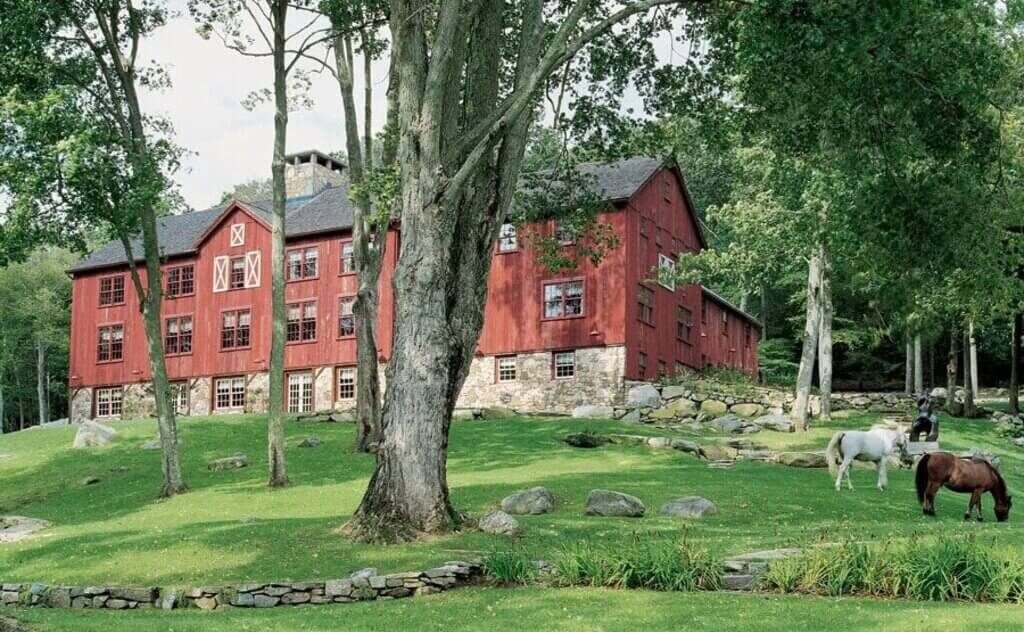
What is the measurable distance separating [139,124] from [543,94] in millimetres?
10956

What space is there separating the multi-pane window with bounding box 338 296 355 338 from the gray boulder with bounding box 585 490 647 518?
31730 mm

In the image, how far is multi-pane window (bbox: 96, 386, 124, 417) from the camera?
2290 inches

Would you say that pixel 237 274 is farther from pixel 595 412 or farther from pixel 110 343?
pixel 595 412

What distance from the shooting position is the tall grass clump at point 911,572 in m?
13.6

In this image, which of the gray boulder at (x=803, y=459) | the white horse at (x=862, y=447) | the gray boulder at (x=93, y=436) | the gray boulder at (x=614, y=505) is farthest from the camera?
the gray boulder at (x=93, y=436)

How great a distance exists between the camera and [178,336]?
57812 millimetres

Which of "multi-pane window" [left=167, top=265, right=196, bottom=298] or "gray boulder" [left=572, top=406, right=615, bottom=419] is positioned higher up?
"multi-pane window" [left=167, top=265, right=196, bottom=298]

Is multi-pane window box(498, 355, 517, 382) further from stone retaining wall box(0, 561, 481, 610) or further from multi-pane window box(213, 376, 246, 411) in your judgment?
stone retaining wall box(0, 561, 481, 610)

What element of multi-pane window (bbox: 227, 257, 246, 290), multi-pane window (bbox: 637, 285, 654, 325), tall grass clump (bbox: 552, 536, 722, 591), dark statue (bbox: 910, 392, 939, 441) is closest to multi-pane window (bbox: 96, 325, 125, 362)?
multi-pane window (bbox: 227, 257, 246, 290)

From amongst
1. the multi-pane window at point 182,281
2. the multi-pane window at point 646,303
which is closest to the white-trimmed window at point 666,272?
the multi-pane window at point 646,303

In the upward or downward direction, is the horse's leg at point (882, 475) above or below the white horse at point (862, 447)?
below

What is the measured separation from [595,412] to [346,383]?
13744 mm

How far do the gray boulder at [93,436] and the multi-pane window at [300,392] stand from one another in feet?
42.6

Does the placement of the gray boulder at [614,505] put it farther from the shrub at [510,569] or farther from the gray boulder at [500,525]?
the shrub at [510,569]
